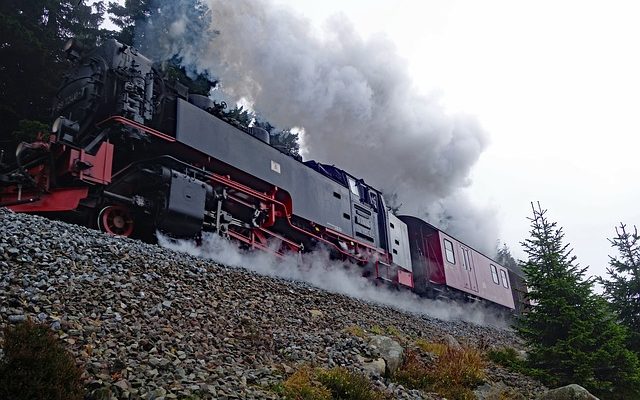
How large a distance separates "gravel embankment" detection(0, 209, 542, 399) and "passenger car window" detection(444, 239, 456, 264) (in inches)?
400

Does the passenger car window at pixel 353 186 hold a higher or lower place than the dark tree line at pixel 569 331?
higher

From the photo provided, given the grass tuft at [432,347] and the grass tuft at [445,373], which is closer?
the grass tuft at [445,373]

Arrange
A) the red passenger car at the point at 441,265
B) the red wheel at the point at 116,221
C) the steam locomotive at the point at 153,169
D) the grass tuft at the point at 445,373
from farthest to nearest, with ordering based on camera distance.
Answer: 1. the red passenger car at the point at 441,265
2. the red wheel at the point at 116,221
3. the steam locomotive at the point at 153,169
4. the grass tuft at the point at 445,373

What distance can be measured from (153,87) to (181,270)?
4.04 metres

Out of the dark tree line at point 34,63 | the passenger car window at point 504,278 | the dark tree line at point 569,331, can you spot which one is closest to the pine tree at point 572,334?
the dark tree line at point 569,331

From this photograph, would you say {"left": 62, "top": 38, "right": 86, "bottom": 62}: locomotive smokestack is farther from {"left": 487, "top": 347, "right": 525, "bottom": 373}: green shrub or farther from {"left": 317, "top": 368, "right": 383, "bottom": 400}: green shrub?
{"left": 487, "top": 347, "right": 525, "bottom": 373}: green shrub

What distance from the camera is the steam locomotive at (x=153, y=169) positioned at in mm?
7836

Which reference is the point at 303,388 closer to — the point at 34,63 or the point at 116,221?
the point at 116,221

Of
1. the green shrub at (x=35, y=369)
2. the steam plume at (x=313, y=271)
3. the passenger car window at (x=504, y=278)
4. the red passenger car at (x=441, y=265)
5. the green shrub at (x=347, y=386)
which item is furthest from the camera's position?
the passenger car window at (x=504, y=278)

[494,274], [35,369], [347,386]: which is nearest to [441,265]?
[494,274]

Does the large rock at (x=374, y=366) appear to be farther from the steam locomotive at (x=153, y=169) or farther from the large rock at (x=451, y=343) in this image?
the steam locomotive at (x=153, y=169)

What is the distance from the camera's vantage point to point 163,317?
5.26 metres

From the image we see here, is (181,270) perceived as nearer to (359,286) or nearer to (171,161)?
(171,161)

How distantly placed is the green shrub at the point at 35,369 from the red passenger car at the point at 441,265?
14.9 meters
